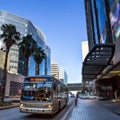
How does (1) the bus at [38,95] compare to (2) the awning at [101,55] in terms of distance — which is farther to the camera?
(2) the awning at [101,55]

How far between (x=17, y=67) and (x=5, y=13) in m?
29.3

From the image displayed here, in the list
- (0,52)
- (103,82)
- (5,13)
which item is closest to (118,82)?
(103,82)

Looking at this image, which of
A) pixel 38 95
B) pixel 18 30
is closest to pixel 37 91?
pixel 38 95

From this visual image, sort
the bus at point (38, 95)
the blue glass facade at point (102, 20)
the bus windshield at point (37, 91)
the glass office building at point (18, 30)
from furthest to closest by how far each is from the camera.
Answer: the glass office building at point (18, 30) < the blue glass facade at point (102, 20) < the bus windshield at point (37, 91) < the bus at point (38, 95)

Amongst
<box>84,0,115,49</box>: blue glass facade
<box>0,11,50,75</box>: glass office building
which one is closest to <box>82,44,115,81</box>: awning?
<box>84,0,115,49</box>: blue glass facade

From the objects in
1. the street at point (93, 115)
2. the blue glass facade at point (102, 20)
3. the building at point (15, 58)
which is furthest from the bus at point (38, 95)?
the building at point (15, 58)

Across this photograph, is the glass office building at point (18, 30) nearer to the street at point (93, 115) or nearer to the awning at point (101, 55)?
the awning at point (101, 55)

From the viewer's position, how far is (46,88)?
54.0 feet

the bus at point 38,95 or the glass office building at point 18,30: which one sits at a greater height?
the glass office building at point 18,30

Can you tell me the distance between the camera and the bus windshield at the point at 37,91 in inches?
634

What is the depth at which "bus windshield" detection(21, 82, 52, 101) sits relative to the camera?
16.1 meters

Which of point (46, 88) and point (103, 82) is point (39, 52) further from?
point (46, 88)

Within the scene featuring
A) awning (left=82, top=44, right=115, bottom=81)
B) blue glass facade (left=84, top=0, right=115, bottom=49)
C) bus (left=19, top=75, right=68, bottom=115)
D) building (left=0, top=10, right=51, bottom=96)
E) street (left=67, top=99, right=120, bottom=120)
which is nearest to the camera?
bus (left=19, top=75, right=68, bottom=115)

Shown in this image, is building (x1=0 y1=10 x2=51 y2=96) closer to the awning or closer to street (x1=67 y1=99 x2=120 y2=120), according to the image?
the awning
